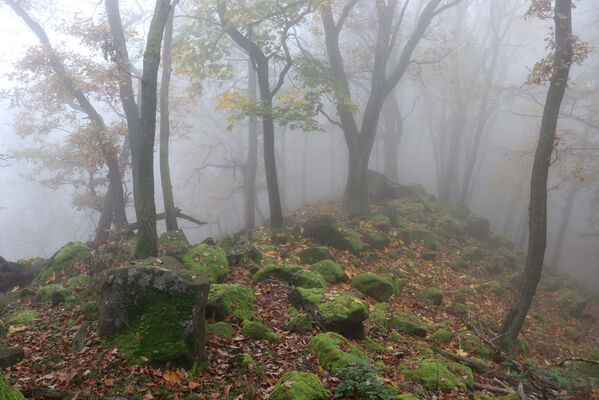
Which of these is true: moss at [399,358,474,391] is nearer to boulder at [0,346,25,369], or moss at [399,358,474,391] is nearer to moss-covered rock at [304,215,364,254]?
boulder at [0,346,25,369]

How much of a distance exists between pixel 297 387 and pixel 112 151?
1328cm

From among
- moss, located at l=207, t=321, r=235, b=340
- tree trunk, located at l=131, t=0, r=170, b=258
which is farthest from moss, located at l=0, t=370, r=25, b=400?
tree trunk, located at l=131, t=0, r=170, b=258

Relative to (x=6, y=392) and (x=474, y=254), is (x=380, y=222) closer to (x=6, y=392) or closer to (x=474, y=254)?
(x=474, y=254)

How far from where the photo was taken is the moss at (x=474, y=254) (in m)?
13.9

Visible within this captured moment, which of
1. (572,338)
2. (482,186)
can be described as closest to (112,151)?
(572,338)

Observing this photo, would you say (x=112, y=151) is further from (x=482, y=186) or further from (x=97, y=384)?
(x=482, y=186)

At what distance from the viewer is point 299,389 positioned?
12.4ft

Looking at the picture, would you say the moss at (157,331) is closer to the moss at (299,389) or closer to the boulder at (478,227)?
the moss at (299,389)

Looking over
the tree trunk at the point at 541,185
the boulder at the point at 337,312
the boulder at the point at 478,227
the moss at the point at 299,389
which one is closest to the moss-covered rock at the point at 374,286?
the boulder at the point at 337,312

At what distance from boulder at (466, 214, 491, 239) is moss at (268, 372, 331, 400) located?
15416mm

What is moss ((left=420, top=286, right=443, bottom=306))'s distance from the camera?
9.52m

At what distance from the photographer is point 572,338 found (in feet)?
34.4

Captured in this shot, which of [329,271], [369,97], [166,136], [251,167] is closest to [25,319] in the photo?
[329,271]

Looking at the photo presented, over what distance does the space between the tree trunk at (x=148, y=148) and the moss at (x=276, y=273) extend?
8.51 feet
